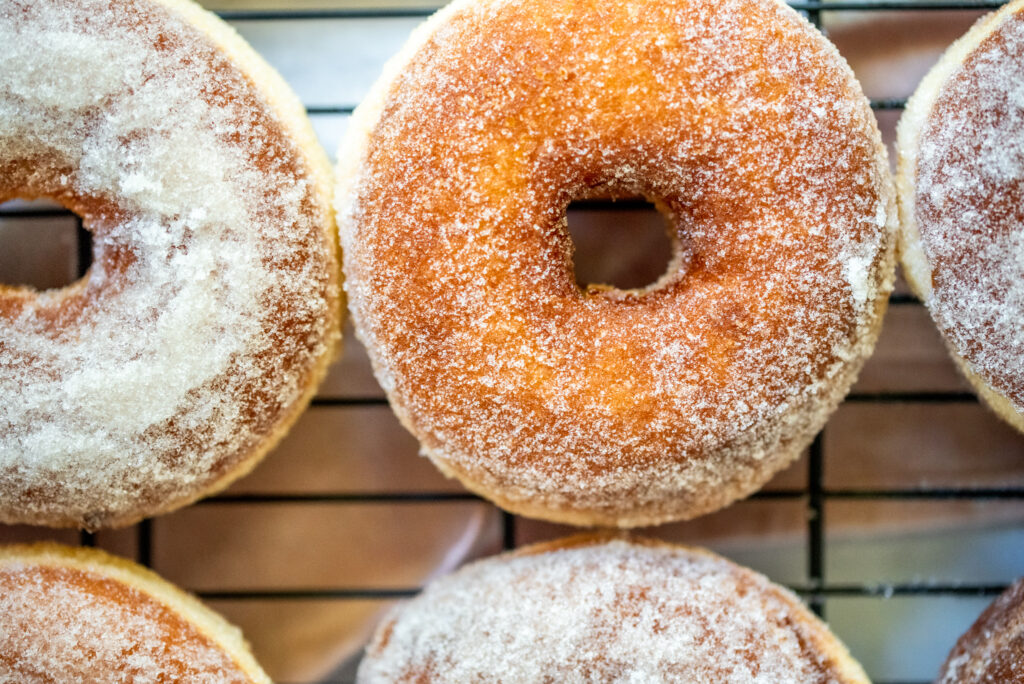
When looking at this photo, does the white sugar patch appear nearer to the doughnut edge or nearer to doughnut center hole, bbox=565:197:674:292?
doughnut center hole, bbox=565:197:674:292

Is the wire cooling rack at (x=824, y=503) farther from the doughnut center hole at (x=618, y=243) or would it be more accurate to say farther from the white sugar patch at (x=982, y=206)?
the white sugar patch at (x=982, y=206)

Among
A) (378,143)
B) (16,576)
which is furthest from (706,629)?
(16,576)

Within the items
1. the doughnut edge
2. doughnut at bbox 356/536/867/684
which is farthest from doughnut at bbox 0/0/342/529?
doughnut at bbox 356/536/867/684

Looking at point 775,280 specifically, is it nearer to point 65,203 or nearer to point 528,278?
point 528,278

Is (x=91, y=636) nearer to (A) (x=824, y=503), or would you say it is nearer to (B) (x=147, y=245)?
(B) (x=147, y=245)

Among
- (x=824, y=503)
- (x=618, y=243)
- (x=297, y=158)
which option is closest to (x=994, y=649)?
(x=824, y=503)

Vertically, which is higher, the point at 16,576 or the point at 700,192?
the point at 700,192
